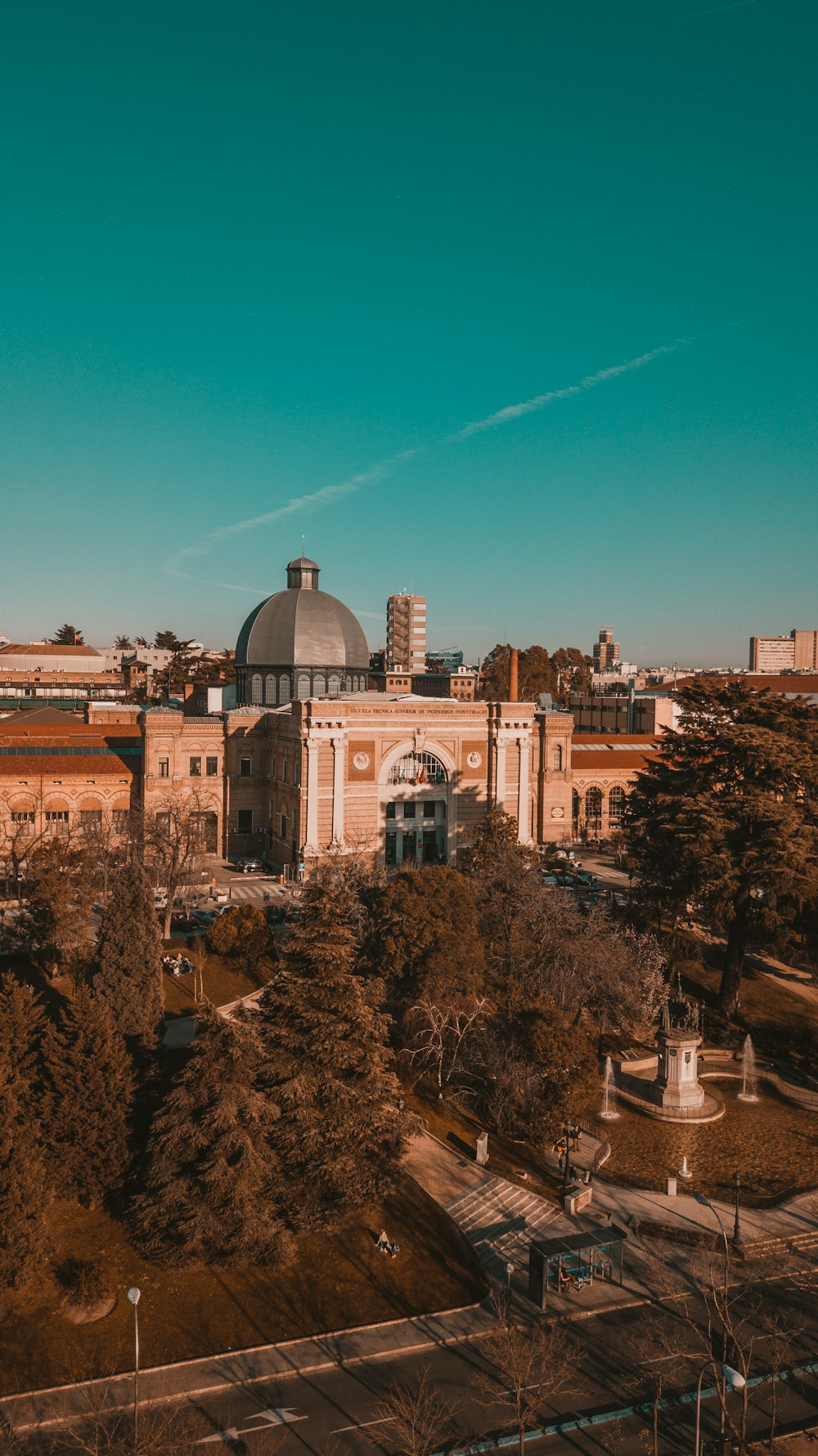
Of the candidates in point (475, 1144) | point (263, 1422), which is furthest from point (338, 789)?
point (263, 1422)

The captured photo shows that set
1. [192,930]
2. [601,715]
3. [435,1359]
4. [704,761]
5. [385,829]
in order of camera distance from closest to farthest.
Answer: [435,1359]
[704,761]
[192,930]
[385,829]
[601,715]

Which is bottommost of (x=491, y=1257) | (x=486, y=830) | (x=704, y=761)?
(x=491, y=1257)

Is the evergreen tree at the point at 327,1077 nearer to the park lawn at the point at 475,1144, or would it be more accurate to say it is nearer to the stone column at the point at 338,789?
the park lawn at the point at 475,1144

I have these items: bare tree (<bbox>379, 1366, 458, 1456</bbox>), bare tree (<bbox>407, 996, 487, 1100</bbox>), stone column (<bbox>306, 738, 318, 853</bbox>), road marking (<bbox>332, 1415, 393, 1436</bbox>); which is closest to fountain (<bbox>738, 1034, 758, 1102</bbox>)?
bare tree (<bbox>407, 996, 487, 1100</bbox>)

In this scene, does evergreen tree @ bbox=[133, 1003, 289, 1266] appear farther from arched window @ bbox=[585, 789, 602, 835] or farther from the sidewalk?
arched window @ bbox=[585, 789, 602, 835]

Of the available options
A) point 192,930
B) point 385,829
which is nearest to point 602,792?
point 385,829

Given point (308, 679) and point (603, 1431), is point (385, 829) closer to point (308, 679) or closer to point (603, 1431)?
point (308, 679)
